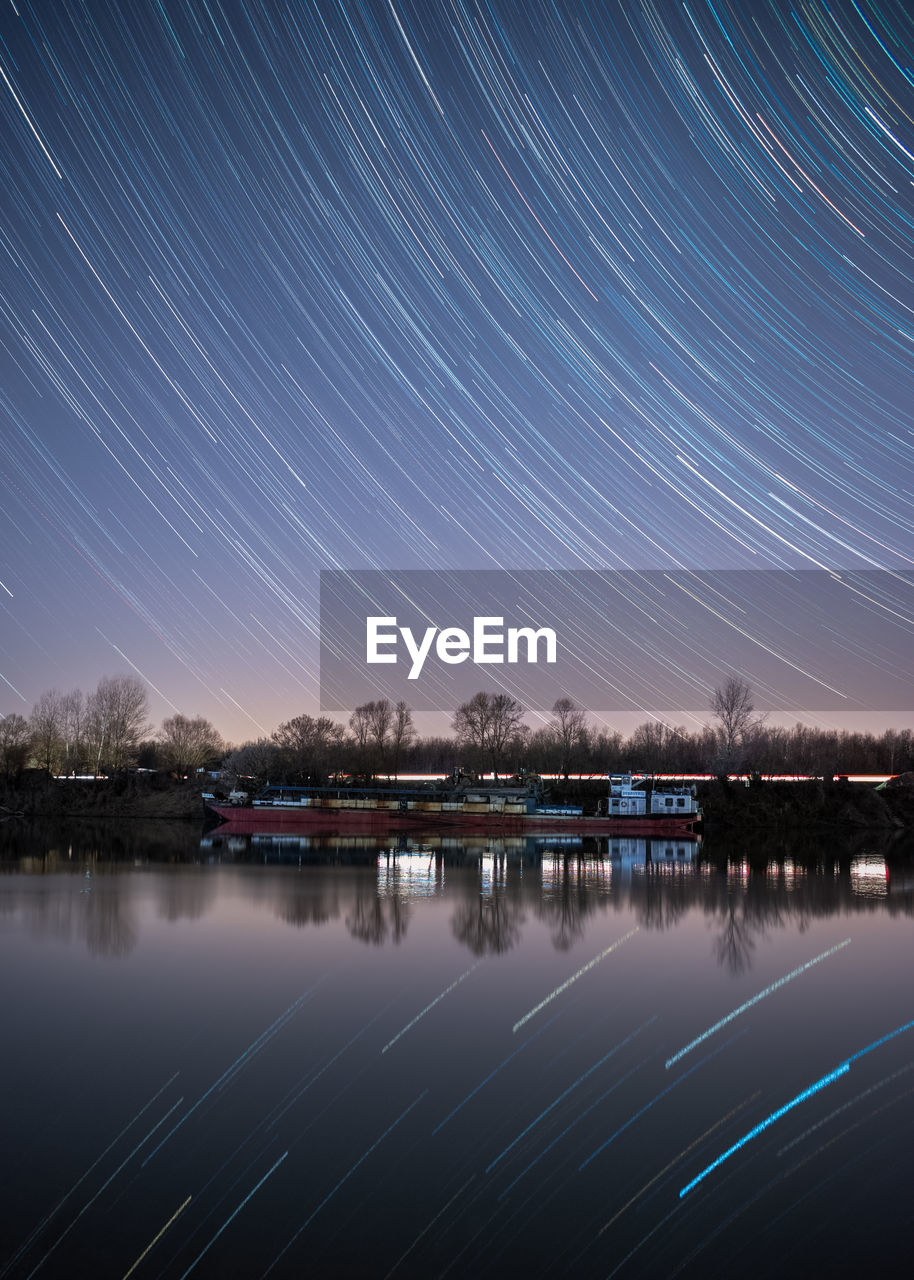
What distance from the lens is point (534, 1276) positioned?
7012 mm

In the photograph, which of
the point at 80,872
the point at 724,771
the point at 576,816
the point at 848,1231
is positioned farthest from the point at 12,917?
the point at 724,771

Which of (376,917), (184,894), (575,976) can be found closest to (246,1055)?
(575,976)

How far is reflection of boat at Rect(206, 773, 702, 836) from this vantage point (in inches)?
2552

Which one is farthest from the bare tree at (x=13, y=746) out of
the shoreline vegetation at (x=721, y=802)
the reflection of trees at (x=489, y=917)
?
the reflection of trees at (x=489, y=917)

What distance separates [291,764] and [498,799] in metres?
43.0

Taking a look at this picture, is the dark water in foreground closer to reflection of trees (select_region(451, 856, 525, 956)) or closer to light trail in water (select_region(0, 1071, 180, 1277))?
light trail in water (select_region(0, 1071, 180, 1277))

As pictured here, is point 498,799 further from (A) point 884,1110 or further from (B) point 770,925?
(A) point 884,1110

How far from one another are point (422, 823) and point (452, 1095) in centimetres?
5738

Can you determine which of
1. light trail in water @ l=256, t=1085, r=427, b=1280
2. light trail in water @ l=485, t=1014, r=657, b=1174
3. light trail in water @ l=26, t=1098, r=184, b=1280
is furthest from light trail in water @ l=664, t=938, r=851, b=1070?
light trail in water @ l=26, t=1098, r=184, b=1280

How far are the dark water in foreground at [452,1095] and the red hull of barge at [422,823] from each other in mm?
39106

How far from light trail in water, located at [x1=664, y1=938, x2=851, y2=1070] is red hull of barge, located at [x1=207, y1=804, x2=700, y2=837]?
41.5 metres

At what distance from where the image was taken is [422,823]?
68000 millimetres

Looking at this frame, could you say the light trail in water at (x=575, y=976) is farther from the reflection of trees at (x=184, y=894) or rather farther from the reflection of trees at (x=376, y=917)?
the reflection of trees at (x=184, y=894)

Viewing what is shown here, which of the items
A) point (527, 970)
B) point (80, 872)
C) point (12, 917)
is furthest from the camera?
point (80, 872)
